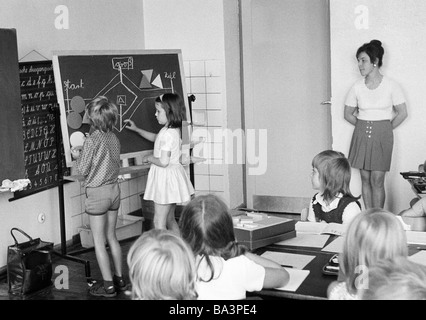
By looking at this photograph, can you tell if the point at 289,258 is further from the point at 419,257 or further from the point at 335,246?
the point at 419,257

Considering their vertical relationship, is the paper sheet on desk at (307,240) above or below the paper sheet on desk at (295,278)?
above

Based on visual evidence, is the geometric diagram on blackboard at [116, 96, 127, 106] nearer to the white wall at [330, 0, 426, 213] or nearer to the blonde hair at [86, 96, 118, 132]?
the blonde hair at [86, 96, 118, 132]

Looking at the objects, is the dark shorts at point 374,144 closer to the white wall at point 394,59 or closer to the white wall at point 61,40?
the white wall at point 394,59

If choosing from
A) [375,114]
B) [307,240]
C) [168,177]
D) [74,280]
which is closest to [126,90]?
[168,177]

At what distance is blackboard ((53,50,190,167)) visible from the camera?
13.8 feet

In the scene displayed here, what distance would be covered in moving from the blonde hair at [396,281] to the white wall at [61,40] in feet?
10.2

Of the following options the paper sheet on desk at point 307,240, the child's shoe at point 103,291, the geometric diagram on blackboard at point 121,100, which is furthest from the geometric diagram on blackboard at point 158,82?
the paper sheet on desk at point 307,240

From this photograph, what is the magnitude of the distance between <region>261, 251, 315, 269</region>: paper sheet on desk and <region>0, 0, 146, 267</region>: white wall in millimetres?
2346

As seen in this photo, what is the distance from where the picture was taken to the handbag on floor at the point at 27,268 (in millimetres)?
3877

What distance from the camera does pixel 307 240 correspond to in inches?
106

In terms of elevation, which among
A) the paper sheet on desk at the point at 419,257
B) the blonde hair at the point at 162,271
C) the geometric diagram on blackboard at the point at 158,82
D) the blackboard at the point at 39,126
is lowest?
the paper sheet on desk at the point at 419,257

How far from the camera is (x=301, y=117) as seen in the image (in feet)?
19.1

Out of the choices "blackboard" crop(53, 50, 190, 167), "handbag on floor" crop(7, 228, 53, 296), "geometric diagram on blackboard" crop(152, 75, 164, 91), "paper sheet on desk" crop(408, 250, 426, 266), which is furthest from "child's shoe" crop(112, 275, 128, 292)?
"paper sheet on desk" crop(408, 250, 426, 266)
